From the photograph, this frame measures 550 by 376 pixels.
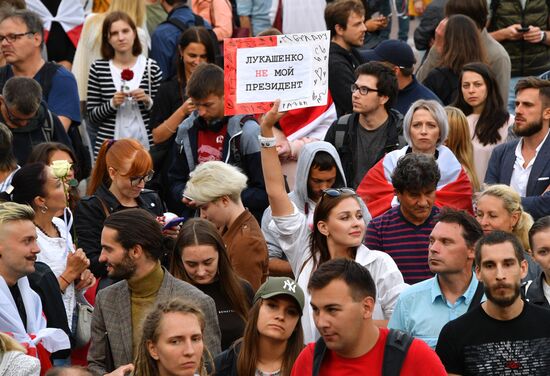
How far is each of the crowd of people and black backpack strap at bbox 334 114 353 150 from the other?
0.08 feet

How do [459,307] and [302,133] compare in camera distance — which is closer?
[459,307]

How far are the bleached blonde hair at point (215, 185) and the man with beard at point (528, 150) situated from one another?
7.83 feet

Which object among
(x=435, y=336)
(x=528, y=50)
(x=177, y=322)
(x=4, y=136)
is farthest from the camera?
(x=528, y=50)

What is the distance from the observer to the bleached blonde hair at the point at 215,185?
8.78 meters

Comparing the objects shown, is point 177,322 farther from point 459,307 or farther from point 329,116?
point 329,116

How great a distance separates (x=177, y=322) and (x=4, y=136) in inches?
127

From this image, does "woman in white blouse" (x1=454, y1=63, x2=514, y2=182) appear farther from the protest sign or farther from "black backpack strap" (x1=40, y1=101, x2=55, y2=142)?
"black backpack strap" (x1=40, y1=101, x2=55, y2=142)

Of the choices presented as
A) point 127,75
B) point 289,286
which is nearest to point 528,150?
point 127,75

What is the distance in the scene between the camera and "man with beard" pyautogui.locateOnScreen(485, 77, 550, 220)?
33.2ft

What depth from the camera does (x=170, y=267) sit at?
823 cm

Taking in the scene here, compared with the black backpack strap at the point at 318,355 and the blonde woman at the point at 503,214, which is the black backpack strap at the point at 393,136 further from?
the black backpack strap at the point at 318,355

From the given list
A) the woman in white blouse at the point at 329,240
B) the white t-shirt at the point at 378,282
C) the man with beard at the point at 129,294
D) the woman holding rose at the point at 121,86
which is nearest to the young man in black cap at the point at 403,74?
the woman holding rose at the point at 121,86

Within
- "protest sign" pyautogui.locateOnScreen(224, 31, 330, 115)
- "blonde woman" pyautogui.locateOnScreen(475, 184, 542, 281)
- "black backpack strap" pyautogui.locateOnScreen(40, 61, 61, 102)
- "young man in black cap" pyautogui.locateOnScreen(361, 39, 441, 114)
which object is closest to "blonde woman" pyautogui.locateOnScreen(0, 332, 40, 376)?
"protest sign" pyautogui.locateOnScreen(224, 31, 330, 115)

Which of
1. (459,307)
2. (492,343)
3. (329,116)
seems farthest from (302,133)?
(492,343)
